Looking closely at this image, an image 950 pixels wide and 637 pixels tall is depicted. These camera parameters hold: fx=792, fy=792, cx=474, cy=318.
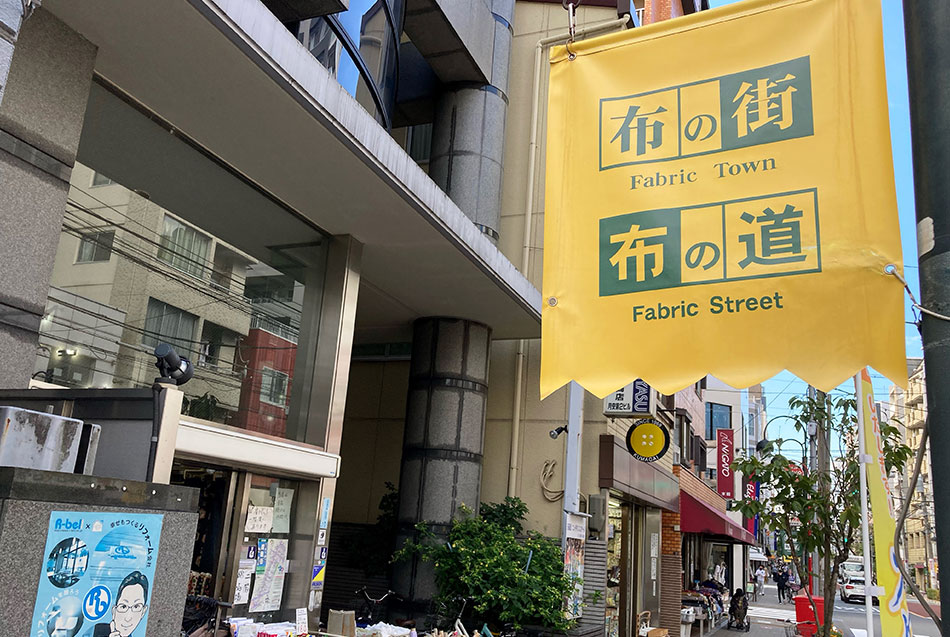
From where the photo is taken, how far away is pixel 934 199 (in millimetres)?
2295

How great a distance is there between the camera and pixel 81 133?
652cm

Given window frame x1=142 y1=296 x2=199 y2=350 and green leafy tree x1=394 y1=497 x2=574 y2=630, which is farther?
green leafy tree x1=394 y1=497 x2=574 y2=630

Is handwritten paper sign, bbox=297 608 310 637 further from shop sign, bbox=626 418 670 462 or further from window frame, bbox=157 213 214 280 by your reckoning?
shop sign, bbox=626 418 670 462

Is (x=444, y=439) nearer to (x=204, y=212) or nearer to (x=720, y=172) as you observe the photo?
(x=204, y=212)

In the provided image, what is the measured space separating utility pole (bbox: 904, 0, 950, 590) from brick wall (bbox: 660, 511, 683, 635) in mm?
19225

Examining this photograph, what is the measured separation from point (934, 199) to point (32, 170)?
218 inches

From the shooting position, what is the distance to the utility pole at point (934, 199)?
215cm

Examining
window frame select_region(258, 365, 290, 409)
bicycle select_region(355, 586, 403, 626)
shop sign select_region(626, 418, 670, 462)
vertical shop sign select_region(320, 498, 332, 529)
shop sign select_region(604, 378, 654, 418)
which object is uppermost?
shop sign select_region(604, 378, 654, 418)

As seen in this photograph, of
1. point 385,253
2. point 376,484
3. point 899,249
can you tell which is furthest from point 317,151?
point 376,484

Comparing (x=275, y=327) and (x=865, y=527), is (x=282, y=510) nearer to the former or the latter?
(x=275, y=327)

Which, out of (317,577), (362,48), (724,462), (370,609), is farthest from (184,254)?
(724,462)

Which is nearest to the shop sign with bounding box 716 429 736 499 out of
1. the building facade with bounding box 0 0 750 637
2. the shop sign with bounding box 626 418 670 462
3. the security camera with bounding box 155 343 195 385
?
the building facade with bounding box 0 0 750 637

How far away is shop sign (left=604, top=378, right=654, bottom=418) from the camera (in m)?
14.2

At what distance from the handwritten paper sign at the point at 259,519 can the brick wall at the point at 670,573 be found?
1393 centimetres
